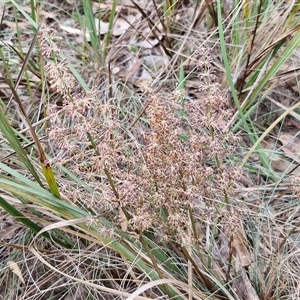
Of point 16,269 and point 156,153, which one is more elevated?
point 156,153

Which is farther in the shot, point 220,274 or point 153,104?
point 220,274

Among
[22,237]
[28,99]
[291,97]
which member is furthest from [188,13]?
[22,237]

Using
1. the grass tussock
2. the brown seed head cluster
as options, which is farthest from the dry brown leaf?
the brown seed head cluster

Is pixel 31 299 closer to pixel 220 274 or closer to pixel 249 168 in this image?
pixel 220 274

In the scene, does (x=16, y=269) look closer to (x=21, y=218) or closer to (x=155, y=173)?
(x=21, y=218)

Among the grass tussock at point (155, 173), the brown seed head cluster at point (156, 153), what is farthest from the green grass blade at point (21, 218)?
the brown seed head cluster at point (156, 153)

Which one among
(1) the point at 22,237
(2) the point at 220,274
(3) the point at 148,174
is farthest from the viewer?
(1) the point at 22,237

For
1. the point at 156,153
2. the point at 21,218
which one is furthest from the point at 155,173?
the point at 21,218

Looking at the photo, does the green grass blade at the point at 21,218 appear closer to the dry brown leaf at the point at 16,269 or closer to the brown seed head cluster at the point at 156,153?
the dry brown leaf at the point at 16,269
